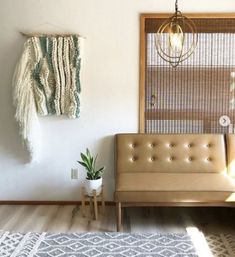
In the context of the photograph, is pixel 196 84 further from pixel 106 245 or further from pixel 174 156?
pixel 106 245

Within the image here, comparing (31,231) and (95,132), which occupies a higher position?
(95,132)

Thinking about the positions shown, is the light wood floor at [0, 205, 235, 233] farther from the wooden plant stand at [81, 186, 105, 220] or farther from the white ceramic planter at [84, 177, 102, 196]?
the white ceramic planter at [84, 177, 102, 196]

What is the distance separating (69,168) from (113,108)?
780 millimetres

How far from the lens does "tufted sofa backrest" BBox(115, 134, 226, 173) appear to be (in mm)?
3633

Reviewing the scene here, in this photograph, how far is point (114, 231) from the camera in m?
3.18

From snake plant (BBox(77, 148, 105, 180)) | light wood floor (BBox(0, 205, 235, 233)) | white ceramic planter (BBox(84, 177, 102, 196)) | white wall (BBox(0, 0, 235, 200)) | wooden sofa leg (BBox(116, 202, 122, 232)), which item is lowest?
light wood floor (BBox(0, 205, 235, 233))

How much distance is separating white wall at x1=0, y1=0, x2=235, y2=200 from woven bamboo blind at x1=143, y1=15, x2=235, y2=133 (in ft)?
0.48

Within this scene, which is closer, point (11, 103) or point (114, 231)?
point (114, 231)

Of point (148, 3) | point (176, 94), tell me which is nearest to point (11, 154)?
point (176, 94)

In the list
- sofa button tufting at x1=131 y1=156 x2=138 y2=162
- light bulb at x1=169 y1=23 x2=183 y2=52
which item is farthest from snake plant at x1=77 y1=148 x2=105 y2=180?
light bulb at x1=169 y1=23 x2=183 y2=52

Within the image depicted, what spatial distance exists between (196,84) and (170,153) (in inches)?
29.7

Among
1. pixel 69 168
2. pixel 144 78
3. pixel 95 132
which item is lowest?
pixel 69 168

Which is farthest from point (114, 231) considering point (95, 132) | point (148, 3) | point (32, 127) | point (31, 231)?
point (148, 3)

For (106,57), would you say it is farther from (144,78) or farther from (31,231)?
(31,231)
